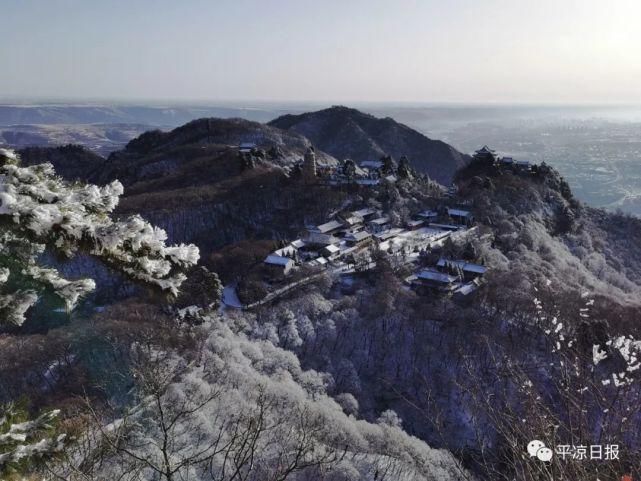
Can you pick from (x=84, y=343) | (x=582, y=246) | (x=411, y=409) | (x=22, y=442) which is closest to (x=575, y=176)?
(x=582, y=246)

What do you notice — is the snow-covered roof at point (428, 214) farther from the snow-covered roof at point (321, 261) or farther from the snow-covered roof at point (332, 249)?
the snow-covered roof at point (321, 261)

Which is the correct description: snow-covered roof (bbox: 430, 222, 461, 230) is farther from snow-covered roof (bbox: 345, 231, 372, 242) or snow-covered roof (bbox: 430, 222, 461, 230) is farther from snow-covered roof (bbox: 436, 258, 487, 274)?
snow-covered roof (bbox: 436, 258, 487, 274)

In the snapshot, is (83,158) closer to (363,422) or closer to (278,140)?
(278,140)

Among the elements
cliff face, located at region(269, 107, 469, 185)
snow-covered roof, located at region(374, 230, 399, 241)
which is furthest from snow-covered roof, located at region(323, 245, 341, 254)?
cliff face, located at region(269, 107, 469, 185)

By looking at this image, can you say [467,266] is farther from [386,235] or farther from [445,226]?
[445,226]

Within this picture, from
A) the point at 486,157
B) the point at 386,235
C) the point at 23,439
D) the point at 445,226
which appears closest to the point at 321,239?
the point at 386,235
